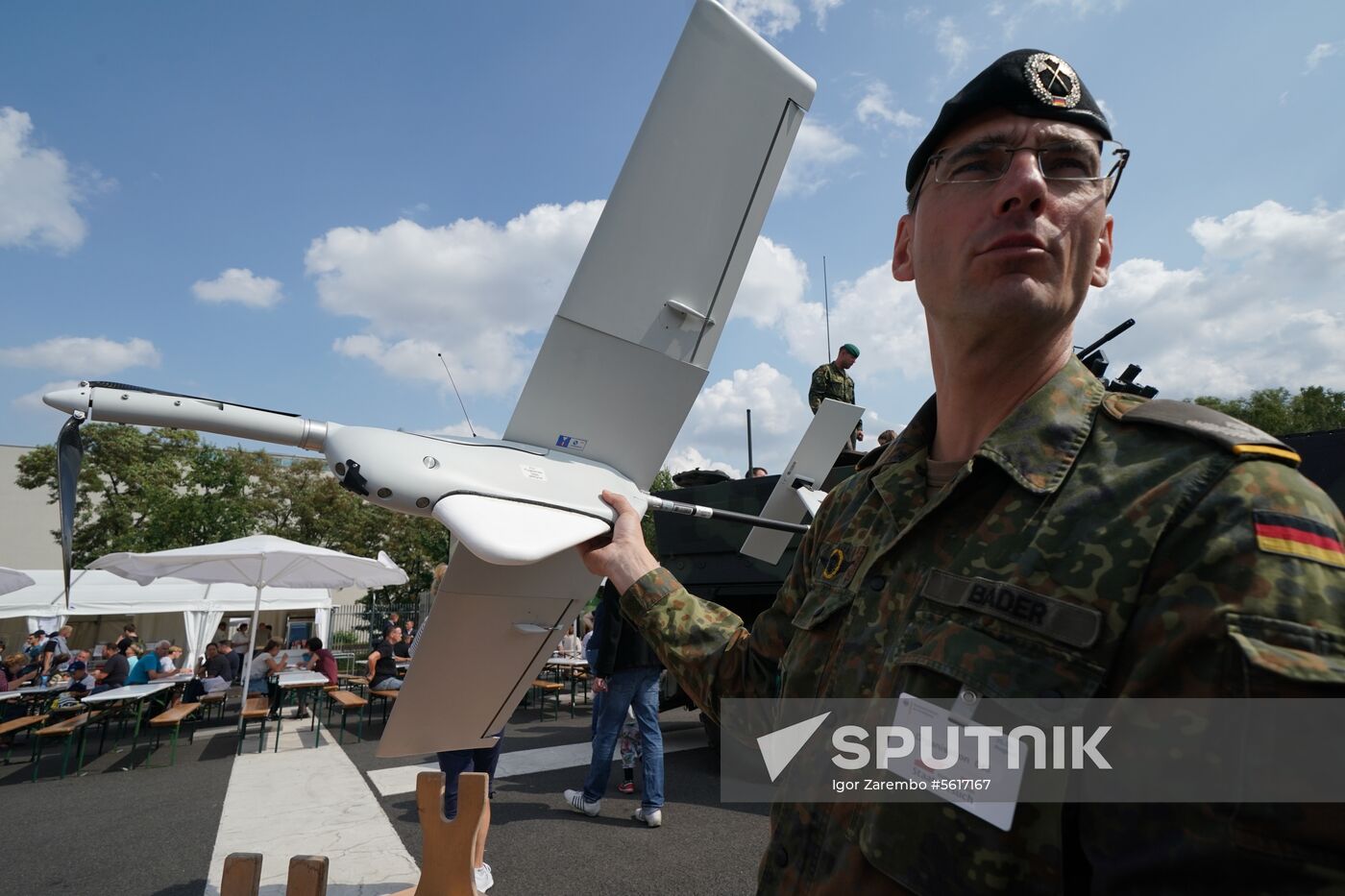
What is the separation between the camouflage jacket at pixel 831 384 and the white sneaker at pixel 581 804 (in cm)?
443

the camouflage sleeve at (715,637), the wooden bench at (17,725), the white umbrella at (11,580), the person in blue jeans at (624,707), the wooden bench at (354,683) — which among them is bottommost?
the wooden bench at (354,683)

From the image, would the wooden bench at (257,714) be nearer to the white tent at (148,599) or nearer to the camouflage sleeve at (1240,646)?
the white tent at (148,599)

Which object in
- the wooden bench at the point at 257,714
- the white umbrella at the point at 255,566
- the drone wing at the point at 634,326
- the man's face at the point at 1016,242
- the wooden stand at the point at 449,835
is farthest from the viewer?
the white umbrella at the point at 255,566

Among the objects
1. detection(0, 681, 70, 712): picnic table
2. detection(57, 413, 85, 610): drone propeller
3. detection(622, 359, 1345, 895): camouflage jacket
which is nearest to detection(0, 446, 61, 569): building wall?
detection(0, 681, 70, 712): picnic table

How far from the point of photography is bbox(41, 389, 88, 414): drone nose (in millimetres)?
2082

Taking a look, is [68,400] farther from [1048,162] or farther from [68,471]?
[1048,162]

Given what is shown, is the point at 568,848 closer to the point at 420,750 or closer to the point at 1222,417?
the point at 420,750

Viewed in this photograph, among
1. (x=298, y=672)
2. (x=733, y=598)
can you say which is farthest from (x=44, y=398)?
(x=298, y=672)

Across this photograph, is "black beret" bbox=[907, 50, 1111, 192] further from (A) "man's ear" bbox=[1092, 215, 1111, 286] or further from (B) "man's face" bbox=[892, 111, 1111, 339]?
(A) "man's ear" bbox=[1092, 215, 1111, 286]

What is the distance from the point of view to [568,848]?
14.8 ft

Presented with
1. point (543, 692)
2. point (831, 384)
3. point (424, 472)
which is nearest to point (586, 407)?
point (424, 472)

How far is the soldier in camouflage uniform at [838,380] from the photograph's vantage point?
24.2 ft

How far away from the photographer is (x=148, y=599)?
17.6 m

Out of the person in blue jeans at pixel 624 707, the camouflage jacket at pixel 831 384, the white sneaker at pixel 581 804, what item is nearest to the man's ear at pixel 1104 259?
the person in blue jeans at pixel 624 707
